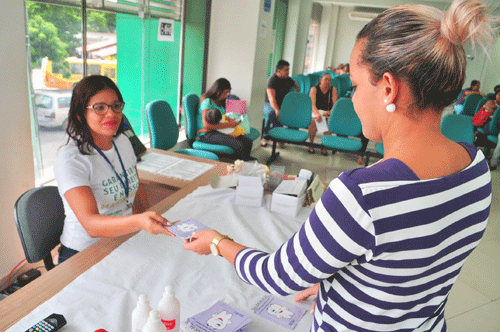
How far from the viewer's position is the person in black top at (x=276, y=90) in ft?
20.7

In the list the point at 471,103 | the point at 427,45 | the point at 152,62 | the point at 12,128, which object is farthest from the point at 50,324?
the point at 471,103

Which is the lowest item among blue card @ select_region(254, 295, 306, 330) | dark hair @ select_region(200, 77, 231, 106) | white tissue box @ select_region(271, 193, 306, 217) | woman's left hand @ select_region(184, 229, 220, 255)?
blue card @ select_region(254, 295, 306, 330)

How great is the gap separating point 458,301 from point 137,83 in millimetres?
3828

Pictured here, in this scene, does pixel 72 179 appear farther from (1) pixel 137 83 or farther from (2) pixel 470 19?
(1) pixel 137 83

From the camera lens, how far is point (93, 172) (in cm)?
175

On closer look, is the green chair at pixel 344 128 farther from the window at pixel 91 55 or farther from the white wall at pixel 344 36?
the white wall at pixel 344 36

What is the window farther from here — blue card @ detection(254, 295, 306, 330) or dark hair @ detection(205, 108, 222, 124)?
blue card @ detection(254, 295, 306, 330)

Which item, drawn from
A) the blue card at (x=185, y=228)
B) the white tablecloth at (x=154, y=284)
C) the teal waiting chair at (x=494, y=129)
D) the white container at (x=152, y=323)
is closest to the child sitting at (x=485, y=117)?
the teal waiting chair at (x=494, y=129)

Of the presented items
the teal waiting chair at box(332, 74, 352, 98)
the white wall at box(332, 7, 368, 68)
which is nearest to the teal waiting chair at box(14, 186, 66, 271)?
the teal waiting chair at box(332, 74, 352, 98)

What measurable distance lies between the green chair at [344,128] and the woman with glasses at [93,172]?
12.4ft

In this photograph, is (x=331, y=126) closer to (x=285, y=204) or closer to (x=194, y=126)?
(x=194, y=126)

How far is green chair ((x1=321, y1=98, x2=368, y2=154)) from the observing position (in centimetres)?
525

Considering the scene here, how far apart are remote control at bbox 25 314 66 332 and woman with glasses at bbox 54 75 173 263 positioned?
48 cm

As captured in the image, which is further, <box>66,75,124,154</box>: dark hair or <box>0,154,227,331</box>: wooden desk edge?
<box>66,75,124,154</box>: dark hair
